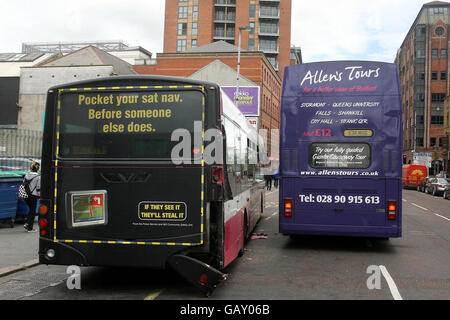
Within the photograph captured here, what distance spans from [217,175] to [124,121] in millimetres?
1447

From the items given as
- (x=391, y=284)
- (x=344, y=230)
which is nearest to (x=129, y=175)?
(x=391, y=284)

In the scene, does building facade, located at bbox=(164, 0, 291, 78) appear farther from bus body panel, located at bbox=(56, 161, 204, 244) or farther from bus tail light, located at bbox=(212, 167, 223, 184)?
bus body panel, located at bbox=(56, 161, 204, 244)

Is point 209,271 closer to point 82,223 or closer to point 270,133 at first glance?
point 82,223

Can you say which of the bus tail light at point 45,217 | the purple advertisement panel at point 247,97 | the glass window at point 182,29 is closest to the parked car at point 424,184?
the purple advertisement panel at point 247,97

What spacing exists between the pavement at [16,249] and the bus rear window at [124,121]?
8.77 feet

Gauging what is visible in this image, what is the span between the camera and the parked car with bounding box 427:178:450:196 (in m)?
36.5

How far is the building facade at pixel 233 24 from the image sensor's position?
84000 mm

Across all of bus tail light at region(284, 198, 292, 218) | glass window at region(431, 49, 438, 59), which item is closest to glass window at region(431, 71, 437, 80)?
glass window at region(431, 49, 438, 59)

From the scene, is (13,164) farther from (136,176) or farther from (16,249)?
(136,176)

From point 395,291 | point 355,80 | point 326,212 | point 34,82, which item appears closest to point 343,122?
point 355,80

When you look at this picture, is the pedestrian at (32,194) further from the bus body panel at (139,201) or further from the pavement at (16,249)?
the bus body panel at (139,201)

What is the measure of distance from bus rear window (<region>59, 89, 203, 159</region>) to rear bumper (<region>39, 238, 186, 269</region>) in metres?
1.20

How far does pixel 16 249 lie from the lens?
9.16 meters
